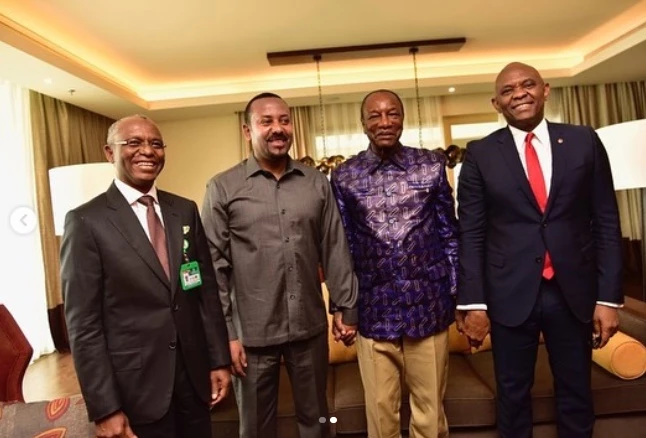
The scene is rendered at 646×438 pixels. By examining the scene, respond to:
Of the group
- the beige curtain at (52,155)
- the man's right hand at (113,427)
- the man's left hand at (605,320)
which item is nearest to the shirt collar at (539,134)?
the man's left hand at (605,320)

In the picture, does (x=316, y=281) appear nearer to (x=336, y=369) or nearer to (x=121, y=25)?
(x=336, y=369)

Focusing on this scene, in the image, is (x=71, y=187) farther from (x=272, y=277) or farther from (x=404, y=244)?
(x=404, y=244)

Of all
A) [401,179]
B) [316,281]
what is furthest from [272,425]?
[401,179]

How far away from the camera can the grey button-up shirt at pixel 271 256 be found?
64.8 inches

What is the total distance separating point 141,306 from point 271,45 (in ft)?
12.4

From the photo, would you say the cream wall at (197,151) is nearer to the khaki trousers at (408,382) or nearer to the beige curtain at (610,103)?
the beige curtain at (610,103)

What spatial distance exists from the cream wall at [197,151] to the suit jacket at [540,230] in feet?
17.3

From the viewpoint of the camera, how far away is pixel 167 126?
659cm

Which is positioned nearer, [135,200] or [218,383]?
[135,200]

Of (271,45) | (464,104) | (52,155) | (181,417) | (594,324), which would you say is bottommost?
(181,417)

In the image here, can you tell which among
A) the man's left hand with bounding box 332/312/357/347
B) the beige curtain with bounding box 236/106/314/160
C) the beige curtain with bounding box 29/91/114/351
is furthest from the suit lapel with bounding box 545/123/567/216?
the beige curtain with bounding box 236/106/314/160

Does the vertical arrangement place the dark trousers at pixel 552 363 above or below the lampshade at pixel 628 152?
below

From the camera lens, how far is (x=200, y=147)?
6.59 m

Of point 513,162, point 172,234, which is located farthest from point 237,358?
point 513,162
